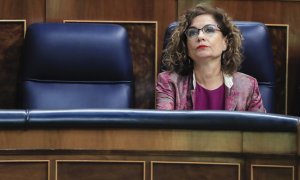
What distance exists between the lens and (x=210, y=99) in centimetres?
148

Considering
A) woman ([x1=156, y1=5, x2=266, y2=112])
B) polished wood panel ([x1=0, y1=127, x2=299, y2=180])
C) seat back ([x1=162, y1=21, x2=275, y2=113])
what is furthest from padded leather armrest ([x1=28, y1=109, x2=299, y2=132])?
seat back ([x1=162, y1=21, x2=275, y2=113])

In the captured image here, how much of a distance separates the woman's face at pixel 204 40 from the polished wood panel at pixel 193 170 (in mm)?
496

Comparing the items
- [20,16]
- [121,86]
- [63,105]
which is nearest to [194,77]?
[121,86]

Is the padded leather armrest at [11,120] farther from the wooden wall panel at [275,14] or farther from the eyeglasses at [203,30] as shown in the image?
the wooden wall panel at [275,14]

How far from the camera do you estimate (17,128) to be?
39.3 inches

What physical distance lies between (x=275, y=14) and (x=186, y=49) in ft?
1.24

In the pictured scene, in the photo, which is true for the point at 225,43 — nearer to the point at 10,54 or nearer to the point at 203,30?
the point at 203,30

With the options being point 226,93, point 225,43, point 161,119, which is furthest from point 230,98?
point 161,119

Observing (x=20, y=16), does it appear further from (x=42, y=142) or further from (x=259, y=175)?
(x=259, y=175)

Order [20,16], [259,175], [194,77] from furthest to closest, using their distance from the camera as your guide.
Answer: [20,16], [194,77], [259,175]

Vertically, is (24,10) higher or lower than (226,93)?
higher

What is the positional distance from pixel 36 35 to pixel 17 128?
590 millimetres

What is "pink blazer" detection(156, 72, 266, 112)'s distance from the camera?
1.47 m

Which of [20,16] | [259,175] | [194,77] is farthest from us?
[20,16]
